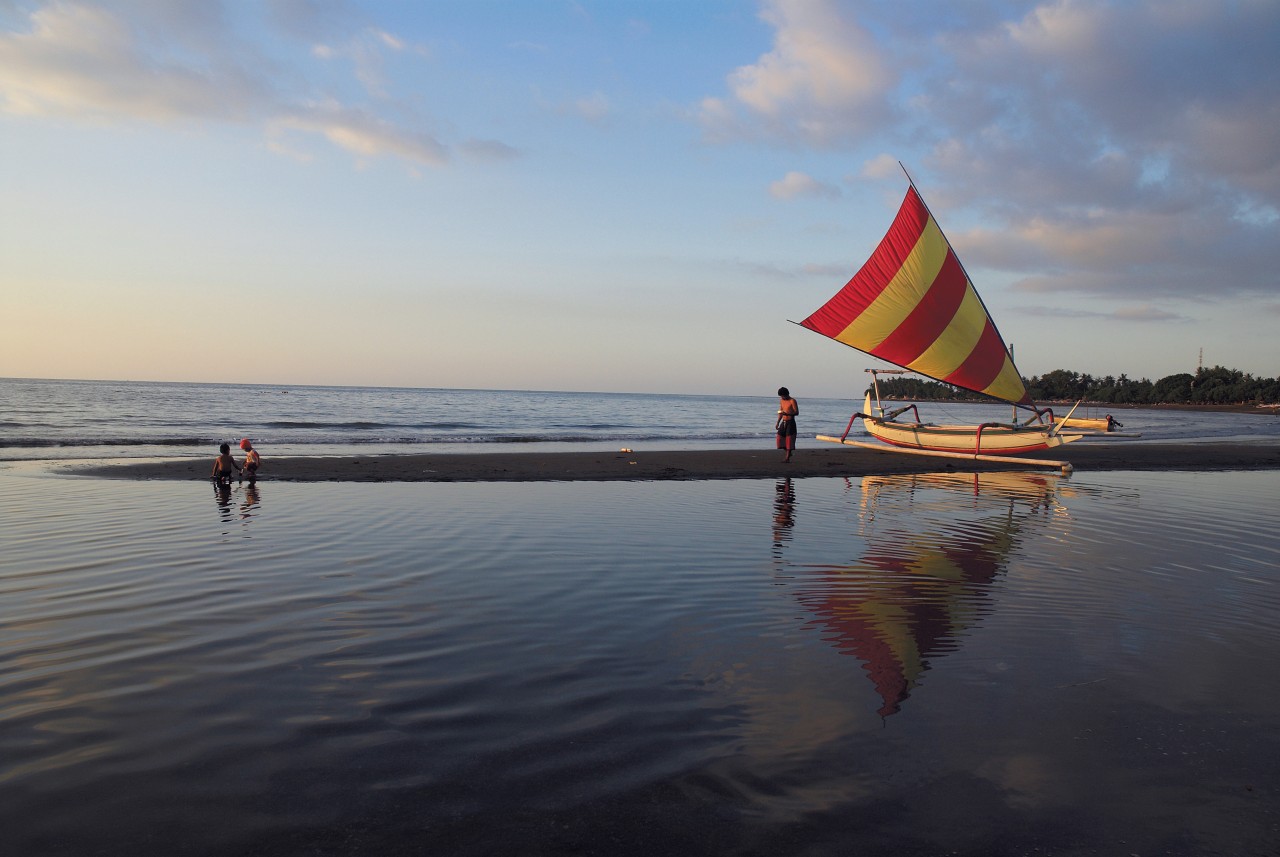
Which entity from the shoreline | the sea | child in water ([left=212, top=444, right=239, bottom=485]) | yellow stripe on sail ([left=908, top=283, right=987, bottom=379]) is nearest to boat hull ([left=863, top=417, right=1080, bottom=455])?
the shoreline

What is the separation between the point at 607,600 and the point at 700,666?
2.01m

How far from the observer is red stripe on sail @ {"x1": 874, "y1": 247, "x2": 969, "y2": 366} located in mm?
24069

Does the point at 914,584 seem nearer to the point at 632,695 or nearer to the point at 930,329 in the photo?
the point at 632,695

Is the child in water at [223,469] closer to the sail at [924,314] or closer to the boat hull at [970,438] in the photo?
the sail at [924,314]

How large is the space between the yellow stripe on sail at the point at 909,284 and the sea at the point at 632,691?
14085 mm

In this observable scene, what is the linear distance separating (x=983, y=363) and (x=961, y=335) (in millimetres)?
1160

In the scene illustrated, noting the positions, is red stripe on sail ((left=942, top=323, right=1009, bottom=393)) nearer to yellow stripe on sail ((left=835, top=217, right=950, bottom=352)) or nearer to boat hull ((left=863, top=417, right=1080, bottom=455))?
boat hull ((left=863, top=417, right=1080, bottom=455))

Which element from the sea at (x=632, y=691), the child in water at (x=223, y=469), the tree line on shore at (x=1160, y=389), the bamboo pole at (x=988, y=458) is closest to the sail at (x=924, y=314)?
the bamboo pole at (x=988, y=458)

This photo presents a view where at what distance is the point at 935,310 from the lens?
24.2m

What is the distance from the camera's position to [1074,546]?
34.7 ft

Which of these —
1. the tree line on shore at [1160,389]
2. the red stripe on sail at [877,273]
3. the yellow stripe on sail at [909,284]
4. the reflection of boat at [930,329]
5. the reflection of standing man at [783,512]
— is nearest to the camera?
the reflection of standing man at [783,512]

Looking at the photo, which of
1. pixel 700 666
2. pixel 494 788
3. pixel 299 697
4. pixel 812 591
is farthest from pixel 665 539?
pixel 494 788

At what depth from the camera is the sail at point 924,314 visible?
945 inches

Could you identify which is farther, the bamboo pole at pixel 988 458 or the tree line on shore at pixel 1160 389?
the tree line on shore at pixel 1160 389
